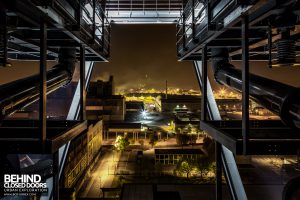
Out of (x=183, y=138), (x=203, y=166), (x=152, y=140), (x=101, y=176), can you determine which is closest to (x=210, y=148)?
(x=203, y=166)

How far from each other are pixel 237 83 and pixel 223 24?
995mm

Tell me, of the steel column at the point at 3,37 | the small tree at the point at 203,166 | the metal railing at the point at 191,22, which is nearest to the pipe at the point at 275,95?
the metal railing at the point at 191,22

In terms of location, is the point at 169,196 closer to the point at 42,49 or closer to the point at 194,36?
the point at 194,36

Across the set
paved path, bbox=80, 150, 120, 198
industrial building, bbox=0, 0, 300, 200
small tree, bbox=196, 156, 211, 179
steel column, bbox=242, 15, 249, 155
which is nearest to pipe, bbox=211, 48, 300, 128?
industrial building, bbox=0, 0, 300, 200

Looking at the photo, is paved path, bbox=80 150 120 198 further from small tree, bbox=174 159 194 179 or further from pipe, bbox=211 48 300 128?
pipe, bbox=211 48 300 128

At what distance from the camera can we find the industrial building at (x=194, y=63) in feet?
6.50

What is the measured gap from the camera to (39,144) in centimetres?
204

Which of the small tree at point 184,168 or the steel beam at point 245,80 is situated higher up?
the steel beam at point 245,80

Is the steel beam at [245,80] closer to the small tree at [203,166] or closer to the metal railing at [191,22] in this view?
the metal railing at [191,22]

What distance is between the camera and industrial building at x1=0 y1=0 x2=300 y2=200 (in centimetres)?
198

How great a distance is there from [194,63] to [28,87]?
139 inches

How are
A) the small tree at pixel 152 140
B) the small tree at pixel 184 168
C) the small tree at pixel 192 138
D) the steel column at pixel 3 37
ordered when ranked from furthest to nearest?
the small tree at pixel 192 138 < the small tree at pixel 152 140 < the small tree at pixel 184 168 < the steel column at pixel 3 37

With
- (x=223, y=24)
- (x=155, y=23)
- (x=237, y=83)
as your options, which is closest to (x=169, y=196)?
(x=155, y=23)

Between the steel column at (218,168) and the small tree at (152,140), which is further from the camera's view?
the small tree at (152,140)
